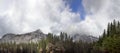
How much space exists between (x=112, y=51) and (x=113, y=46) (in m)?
3.74

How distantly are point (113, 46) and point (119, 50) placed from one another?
7.49 m

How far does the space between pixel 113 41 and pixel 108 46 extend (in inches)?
245

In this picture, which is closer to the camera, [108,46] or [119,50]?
[119,50]

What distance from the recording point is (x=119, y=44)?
187 metres

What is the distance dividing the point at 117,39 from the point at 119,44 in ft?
25.7

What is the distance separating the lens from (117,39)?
638ft

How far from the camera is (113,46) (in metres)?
190

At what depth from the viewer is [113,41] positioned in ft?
633

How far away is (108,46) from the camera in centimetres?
19662

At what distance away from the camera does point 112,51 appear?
18950cm

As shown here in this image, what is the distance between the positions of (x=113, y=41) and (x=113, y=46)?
4894 mm

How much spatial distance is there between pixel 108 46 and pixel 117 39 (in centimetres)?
864

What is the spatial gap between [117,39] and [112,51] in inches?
433

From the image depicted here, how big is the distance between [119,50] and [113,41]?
1167 centimetres
